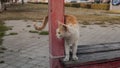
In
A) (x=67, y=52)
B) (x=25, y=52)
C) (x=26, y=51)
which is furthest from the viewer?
(x=26, y=51)

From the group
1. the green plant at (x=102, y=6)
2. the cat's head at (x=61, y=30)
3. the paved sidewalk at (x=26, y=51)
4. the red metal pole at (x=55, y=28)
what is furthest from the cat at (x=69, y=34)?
the green plant at (x=102, y=6)

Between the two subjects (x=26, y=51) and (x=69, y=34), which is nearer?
(x=69, y=34)

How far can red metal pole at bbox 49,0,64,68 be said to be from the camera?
13.9ft

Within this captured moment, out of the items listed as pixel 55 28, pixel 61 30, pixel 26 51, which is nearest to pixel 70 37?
pixel 61 30

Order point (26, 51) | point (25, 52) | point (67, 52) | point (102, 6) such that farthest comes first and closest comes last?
point (102, 6)
point (26, 51)
point (25, 52)
point (67, 52)

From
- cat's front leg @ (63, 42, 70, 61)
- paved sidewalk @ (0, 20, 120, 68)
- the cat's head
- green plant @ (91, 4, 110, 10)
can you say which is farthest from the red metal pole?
green plant @ (91, 4, 110, 10)

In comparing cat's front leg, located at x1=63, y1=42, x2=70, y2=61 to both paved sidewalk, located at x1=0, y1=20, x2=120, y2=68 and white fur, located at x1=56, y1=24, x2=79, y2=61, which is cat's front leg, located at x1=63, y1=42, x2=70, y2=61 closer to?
white fur, located at x1=56, y1=24, x2=79, y2=61

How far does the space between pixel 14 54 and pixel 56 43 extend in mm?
2688

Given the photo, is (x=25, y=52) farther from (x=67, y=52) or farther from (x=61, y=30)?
(x=61, y=30)

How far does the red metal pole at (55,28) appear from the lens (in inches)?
167

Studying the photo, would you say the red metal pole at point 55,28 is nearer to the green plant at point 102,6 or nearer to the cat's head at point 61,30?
the cat's head at point 61,30

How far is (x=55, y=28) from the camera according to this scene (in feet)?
14.0

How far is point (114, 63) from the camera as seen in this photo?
4.55m

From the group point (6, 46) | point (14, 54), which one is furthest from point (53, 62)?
point (6, 46)
